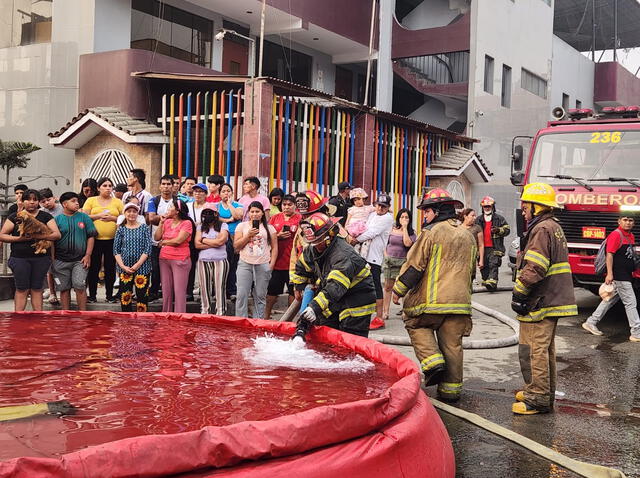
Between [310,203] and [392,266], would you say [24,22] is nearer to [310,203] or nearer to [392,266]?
[392,266]

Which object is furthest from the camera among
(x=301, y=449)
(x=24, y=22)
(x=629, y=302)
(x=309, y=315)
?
(x=24, y=22)

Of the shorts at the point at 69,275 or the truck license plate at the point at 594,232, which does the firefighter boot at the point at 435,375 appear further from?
the truck license plate at the point at 594,232

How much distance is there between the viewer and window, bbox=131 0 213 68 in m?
18.2

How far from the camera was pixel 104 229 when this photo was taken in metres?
10.4

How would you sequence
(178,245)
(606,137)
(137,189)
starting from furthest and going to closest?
(606,137) → (137,189) → (178,245)

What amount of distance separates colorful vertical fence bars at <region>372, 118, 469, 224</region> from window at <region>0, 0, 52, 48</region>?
27.6 feet

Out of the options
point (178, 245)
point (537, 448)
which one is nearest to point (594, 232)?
point (178, 245)

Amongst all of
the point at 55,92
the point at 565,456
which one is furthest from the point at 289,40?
the point at 565,456

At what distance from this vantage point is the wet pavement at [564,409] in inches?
192

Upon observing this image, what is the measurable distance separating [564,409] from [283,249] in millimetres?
4618

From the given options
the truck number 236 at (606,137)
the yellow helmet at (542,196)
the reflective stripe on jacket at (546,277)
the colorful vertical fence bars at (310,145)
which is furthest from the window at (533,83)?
the reflective stripe on jacket at (546,277)

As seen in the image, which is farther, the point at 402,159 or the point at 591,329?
the point at 402,159

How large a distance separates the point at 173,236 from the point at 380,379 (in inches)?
196

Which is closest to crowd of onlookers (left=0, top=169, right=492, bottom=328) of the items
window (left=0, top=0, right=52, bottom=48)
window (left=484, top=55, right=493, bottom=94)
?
window (left=0, top=0, right=52, bottom=48)
